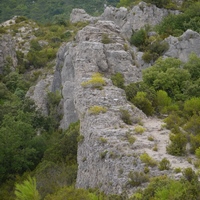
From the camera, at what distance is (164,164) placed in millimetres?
12586

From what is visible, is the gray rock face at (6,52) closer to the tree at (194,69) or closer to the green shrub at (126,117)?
the tree at (194,69)

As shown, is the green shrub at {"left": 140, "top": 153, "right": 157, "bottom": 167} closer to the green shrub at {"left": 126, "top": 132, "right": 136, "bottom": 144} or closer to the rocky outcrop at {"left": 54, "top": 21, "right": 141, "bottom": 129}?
the green shrub at {"left": 126, "top": 132, "right": 136, "bottom": 144}

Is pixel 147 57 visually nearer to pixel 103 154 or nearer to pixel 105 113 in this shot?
pixel 105 113

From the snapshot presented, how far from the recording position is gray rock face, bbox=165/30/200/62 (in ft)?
121

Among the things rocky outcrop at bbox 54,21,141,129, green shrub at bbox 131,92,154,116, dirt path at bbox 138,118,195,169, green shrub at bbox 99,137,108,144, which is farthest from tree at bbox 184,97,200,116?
green shrub at bbox 99,137,108,144

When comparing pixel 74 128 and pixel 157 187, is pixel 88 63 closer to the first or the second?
pixel 74 128

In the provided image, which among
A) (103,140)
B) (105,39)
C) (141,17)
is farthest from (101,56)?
(141,17)

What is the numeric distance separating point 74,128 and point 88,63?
5785mm

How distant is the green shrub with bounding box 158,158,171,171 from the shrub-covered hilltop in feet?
0.12

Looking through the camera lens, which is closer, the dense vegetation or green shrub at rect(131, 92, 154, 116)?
green shrub at rect(131, 92, 154, 116)

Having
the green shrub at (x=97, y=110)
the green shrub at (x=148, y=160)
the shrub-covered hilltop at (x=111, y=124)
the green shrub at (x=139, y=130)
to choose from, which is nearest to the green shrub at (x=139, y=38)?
the shrub-covered hilltop at (x=111, y=124)

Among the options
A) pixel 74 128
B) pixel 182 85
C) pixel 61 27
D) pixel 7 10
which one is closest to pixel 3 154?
pixel 74 128

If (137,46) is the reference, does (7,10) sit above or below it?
below

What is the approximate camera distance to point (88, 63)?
23.0m
